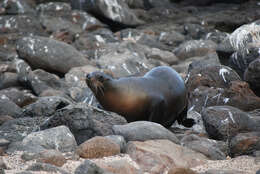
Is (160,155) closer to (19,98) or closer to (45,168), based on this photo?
(45,168)

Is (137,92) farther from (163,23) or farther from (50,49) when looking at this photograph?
(163,23)

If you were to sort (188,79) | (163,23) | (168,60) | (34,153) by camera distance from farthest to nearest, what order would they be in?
(163,23)
(168,60)
(188,79)
(34,153)

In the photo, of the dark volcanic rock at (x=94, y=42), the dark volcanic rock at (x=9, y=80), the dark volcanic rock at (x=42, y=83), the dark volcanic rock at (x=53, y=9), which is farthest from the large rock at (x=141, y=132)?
the dark volcanic rock at (x=53, y=9)

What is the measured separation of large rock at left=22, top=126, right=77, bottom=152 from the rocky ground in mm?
11

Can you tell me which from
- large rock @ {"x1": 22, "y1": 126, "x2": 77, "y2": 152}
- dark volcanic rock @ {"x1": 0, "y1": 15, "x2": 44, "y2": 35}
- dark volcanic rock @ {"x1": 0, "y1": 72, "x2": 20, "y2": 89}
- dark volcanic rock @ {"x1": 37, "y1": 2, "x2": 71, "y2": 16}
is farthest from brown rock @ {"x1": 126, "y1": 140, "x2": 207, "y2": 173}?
dark volcanic rock @ {"x1": 37, "y1": 2, "x2": 71, "y2": 16}

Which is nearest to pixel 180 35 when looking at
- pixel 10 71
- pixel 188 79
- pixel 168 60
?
pixel 168 60

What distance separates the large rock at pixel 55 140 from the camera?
5.48m

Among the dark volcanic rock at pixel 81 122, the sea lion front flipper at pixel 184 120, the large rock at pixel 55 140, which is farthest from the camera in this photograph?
the sea lion front flipper at pixel 184 120

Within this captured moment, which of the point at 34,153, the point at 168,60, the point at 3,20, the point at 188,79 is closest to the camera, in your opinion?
the point at 34,153

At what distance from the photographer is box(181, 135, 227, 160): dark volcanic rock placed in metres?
5.66

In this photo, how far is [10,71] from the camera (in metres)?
15.2

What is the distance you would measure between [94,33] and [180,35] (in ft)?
10.8

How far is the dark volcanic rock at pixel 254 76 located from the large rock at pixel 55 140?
4.21 metres

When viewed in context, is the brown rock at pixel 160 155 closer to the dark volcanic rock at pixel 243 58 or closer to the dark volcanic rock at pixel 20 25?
the dark volcanic rock at pixel 243 58
